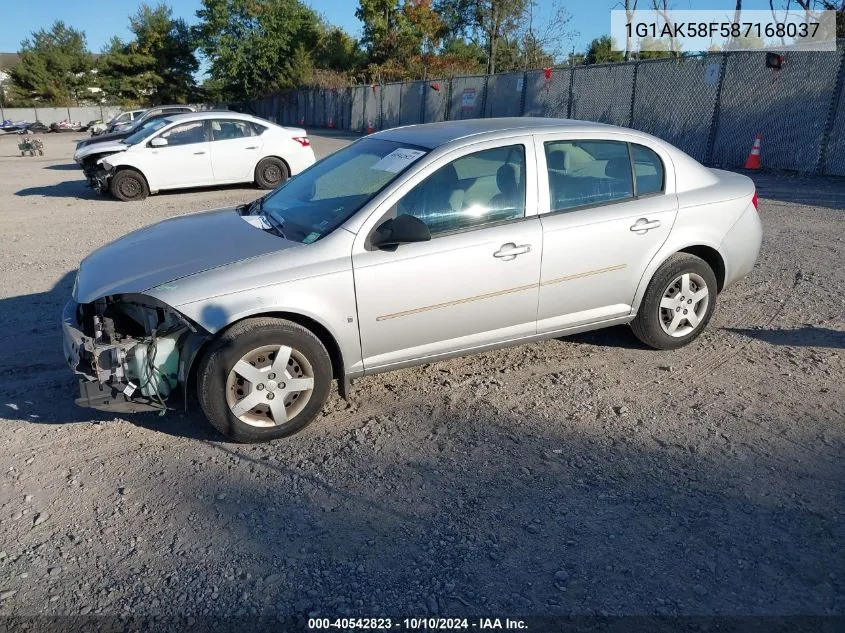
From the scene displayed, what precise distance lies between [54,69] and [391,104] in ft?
160

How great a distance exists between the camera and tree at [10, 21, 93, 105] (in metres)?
63.2

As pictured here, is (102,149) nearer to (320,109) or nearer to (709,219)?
(709,219)

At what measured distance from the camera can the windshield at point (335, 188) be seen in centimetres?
417

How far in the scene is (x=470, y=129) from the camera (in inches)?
184

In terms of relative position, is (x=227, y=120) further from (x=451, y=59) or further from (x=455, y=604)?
(x=451, y=59)

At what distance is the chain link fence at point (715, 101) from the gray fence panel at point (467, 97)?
31 cm

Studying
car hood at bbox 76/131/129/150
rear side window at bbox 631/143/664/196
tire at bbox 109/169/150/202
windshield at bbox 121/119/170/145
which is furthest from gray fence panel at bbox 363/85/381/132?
rear side window at bbox 631/143/664/196

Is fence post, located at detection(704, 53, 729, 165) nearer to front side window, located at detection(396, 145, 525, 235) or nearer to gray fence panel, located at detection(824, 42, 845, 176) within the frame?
gray fence panel, located at detection(824, 42, 845, 176)

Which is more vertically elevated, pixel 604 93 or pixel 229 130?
pixel 604 93

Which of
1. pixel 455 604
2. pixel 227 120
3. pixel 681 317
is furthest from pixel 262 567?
pixel 227 120

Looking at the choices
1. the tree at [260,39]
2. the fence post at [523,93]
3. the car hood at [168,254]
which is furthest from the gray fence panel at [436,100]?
the tree at [260,39]

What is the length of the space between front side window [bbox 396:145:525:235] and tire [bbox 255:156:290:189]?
9.53 meters

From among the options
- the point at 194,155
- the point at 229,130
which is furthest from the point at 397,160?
the point at 229,130

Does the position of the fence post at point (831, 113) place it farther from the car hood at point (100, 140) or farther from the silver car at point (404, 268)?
the car hood at point (100, 140)
